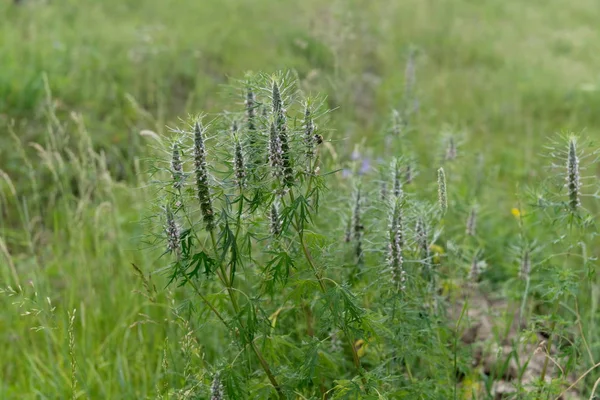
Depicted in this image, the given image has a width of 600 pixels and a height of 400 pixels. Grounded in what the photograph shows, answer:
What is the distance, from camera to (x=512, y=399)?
2279 mm

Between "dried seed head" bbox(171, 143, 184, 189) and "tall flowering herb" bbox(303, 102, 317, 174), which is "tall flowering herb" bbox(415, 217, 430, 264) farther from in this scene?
"dried seed head" bbox(171, 143, 184, 189)

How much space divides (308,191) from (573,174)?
0.84 meters

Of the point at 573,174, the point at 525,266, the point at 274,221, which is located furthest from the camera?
the point at 525,266

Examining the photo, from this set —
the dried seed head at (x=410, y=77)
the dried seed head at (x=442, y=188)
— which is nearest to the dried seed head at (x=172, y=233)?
the dried seed head at (x=442, y=188)

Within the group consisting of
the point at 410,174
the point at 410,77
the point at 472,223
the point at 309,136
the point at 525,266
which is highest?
the point at 410,77

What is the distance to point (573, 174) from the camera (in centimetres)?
201

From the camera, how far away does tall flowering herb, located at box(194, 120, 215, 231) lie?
163 centimetres

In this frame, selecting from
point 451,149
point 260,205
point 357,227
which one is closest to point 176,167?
point 260,205

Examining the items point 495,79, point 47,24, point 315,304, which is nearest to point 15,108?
point 47,24

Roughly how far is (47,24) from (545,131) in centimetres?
466

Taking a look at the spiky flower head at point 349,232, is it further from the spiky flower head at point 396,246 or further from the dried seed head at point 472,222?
the dried seed head at point 472,222

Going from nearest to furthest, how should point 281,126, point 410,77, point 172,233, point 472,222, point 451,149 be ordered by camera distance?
point 281,126, point 172,233, point 472,222, point 451,149, point 410,77

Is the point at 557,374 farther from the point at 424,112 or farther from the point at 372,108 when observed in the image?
the point at 372,108

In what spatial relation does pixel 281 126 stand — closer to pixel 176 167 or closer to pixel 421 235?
pixel 176 167
